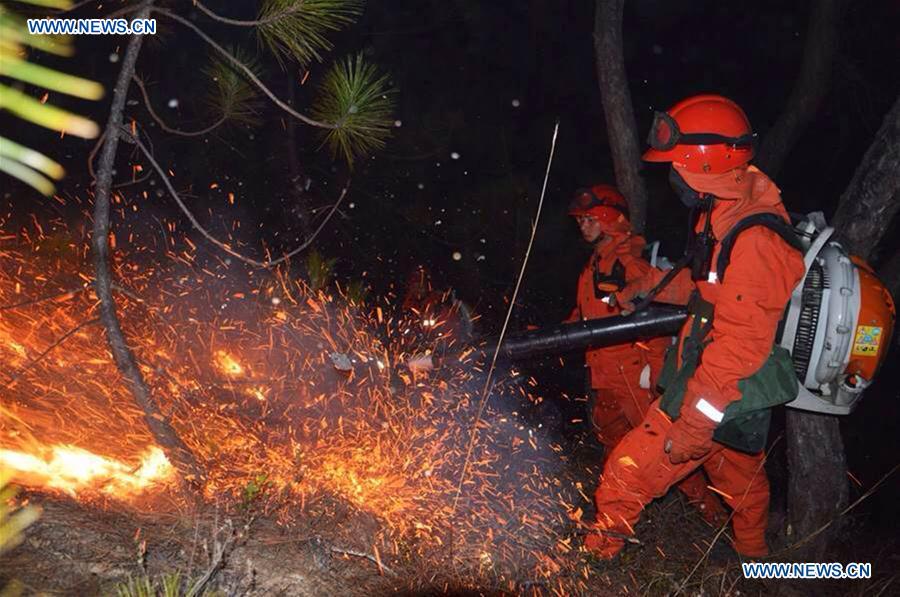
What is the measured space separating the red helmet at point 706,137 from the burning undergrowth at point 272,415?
1732mm

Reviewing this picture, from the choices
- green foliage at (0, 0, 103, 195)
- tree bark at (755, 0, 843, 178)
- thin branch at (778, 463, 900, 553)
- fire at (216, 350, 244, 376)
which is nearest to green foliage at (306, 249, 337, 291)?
fire at (216, 350, 244, 376)

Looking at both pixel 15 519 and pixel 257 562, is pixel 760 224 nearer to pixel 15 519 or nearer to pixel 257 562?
pixel 257 562

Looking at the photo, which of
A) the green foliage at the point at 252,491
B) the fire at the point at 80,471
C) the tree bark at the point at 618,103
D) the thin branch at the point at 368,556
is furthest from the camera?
the tree bark at the point at 618,103

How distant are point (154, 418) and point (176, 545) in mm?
605

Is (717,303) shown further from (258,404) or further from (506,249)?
(506,249)

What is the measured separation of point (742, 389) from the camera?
10.8 ft

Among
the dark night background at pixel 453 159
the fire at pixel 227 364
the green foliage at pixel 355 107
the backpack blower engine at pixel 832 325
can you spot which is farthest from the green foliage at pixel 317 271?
the backpack blower engine at pixel 832 325

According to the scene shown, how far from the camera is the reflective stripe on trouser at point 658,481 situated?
11.4 ft

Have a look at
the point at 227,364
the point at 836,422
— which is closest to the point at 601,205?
the point at 836,422

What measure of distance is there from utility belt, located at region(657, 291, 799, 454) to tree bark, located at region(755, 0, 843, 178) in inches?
172

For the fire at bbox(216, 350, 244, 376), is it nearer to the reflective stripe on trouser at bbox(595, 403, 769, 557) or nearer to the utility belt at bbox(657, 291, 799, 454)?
the reflective stripe on trouser at bbox(595, 403, 769, 557)

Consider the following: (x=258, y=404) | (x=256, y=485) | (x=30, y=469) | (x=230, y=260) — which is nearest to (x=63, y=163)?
(x=230, y=260)

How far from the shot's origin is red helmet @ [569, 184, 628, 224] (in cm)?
511

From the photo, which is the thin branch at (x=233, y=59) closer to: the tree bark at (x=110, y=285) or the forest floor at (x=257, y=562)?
the tree bark at (x=110, y=285)
